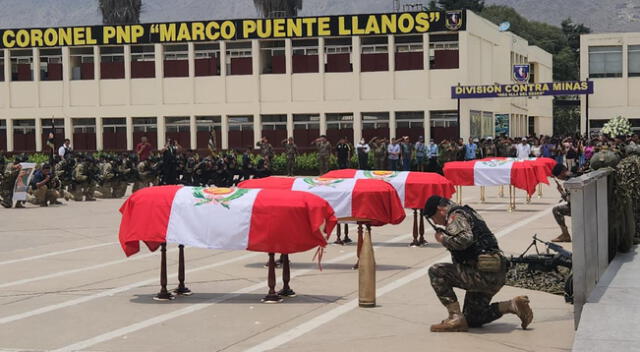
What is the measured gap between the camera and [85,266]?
16.2 m

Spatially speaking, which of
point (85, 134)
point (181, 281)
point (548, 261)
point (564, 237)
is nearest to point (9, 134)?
point (85, 134)

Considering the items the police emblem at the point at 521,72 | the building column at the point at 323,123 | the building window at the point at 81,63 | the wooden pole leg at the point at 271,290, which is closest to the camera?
the wooden pole leg at the point at 271,290

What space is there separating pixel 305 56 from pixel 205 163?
726 inches

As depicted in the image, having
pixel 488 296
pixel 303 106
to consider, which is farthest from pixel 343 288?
pixel 303 106

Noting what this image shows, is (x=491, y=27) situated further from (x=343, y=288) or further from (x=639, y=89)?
(x=343, y=288)

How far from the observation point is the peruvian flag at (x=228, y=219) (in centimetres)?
1218

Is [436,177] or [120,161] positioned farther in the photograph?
[120,161]

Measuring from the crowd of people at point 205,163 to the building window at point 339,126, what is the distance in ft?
2.61

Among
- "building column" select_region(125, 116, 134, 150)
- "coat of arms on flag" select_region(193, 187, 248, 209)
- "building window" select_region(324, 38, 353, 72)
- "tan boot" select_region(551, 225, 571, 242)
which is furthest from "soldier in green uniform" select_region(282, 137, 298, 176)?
"coat of arms on flag" select_region(193, 187, 248, 209)

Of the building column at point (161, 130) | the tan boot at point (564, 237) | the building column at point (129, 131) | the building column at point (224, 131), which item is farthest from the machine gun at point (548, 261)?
the building column at point (129, 131)

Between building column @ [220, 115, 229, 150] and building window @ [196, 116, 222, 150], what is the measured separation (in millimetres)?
183

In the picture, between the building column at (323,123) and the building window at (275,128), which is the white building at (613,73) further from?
the building window at (275,128)

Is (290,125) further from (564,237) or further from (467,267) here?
(467,267)

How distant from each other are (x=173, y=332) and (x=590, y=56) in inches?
2479
